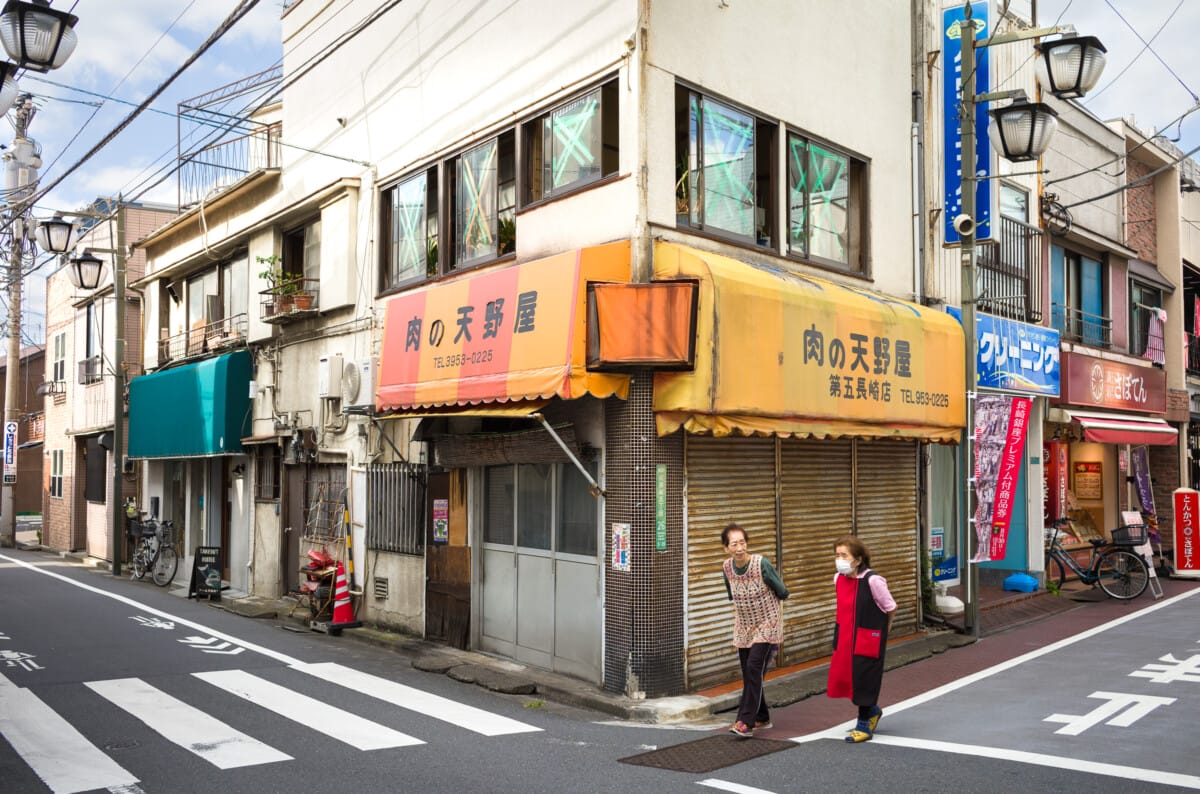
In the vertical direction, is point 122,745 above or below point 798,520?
below

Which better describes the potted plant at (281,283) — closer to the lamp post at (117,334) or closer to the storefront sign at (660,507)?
the lamp post at (117,334)

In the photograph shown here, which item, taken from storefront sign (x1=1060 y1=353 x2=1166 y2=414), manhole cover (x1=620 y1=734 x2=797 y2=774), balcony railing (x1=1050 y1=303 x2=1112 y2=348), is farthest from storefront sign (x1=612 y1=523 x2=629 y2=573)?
balcony railing (x1=1050 y1=303 x2=1112 y2=348)

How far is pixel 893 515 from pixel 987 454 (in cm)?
218

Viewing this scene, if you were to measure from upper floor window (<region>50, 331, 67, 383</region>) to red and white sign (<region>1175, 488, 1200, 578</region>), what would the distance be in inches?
1204

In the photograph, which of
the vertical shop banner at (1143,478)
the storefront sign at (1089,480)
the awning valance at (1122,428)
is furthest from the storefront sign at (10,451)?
the vertical shop banner at (1143,478)

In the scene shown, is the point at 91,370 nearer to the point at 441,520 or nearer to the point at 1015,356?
the point at 441,520

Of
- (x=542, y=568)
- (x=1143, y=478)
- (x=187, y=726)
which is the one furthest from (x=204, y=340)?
(x=1143, y=478)

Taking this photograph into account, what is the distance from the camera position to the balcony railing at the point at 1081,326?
18.9m

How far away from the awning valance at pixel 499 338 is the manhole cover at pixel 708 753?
349 cm

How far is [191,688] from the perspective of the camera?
1040 cm

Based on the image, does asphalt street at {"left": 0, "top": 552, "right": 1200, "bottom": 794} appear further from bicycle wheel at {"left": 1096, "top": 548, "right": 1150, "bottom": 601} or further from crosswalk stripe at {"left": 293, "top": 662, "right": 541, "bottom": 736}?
bicycle wheel at {"left": 1096, "top": 548, "right": 1150, "bottom": 601}

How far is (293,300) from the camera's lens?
16.8 metres

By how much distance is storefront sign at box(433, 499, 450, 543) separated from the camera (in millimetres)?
13136

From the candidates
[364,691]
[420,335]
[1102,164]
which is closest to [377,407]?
[420,335]
